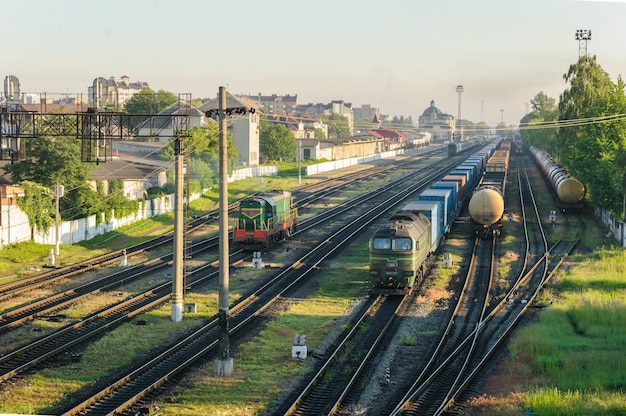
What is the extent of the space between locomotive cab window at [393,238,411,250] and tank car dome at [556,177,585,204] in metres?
34.0

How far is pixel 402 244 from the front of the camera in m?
32.5

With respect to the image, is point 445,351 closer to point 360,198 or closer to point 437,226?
point 437,226

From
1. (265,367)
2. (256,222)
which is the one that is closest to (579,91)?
(256,222)

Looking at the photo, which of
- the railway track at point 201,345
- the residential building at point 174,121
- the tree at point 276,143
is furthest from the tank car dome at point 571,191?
the tree at point 276,143

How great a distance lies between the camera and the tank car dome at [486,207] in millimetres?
48625

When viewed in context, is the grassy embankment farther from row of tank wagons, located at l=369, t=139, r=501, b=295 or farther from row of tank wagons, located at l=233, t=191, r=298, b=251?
row of tank wagons, located at l=233, t=191, r=298, b=251

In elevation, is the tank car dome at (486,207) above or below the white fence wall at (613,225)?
above

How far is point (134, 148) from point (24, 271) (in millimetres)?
45550

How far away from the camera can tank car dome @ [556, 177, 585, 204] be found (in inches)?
2432

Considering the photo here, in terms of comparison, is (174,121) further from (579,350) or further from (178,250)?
(579,350)

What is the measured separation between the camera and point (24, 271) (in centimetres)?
3978

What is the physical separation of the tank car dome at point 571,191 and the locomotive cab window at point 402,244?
34.0m

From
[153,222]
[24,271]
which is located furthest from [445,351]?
[153,222]

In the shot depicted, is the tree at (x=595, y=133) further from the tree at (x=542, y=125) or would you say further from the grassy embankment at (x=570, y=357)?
the tree at (x=542, y=125)
